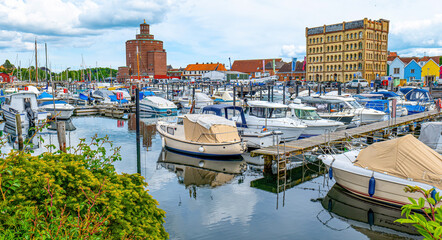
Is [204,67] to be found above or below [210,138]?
above

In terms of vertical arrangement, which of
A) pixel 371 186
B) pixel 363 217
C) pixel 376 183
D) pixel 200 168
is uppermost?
pixel 376 183

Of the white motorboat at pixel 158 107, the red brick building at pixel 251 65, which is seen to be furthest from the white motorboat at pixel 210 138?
the red brick building at pixel 251 65

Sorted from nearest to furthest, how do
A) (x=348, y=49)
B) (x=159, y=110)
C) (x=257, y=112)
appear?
(x=257, y=112)
(x=159, y=110)
(x=348, y=49)

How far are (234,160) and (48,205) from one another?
16.4 metres

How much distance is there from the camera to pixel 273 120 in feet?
78.7

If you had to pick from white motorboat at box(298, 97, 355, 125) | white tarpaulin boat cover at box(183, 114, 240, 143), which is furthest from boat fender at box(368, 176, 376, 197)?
white motorboat at box(298, 97, 355, 125)

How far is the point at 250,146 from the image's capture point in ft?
74.0

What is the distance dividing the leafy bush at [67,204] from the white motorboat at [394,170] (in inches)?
357

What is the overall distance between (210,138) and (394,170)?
10481mm

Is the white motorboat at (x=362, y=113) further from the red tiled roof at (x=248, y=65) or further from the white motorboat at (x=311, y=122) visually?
the red tiled roof at (x=248, y=65)

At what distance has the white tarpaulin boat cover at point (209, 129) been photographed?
2067 cm

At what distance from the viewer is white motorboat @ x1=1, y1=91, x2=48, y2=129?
102ft

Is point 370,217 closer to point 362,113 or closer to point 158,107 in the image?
point 362,113

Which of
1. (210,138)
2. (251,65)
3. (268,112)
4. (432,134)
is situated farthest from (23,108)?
(251,65)
